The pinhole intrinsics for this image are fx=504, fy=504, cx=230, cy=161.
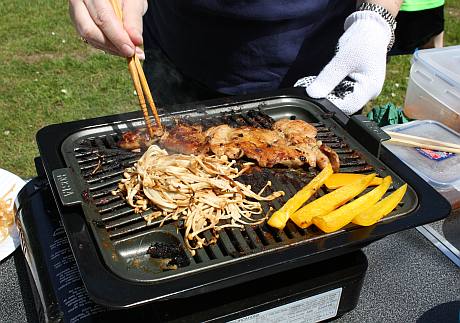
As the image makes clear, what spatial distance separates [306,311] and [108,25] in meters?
1.33

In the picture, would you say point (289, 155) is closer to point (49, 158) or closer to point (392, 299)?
point (392, 299)

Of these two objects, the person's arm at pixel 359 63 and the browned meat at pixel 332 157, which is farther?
the person's arm at pixel 359 63

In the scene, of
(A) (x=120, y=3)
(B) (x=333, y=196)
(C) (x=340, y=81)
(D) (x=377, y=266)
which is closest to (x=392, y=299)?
(D) (x=377, y=266)

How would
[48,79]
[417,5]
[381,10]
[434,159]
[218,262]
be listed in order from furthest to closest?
[48,79] < [417,5] < [381,10] < [434,159] < [218,262]

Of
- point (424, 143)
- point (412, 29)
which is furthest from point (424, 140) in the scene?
point (412, 29)

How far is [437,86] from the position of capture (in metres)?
3.02

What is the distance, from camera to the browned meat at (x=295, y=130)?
2.20 metres

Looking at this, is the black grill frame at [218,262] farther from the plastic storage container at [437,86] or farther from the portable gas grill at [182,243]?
the plastic storage container at [437,86]

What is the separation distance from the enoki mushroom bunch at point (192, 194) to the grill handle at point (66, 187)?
7.5 inches

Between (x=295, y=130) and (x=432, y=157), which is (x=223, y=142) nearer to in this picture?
(x=295, y=130)

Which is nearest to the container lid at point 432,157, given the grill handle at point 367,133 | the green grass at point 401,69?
the grill handle at point 367,133

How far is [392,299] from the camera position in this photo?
201cm

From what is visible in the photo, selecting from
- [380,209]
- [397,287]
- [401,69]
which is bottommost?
[401,69]

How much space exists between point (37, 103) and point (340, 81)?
4.65 metres
